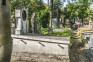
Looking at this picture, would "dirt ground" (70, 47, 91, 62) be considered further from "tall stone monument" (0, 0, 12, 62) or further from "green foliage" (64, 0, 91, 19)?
"green foliage" (64, 0, 91, 19)

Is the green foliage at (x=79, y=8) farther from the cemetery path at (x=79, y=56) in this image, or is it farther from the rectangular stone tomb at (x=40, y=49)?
the rectangular stone tomb at (x=40, y=49)

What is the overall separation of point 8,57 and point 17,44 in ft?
17.5

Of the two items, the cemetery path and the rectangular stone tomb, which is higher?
the rectangular stone tomb

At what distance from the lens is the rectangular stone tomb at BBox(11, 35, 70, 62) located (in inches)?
229

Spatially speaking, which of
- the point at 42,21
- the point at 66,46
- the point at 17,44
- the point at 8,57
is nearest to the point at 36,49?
the point at 17,44

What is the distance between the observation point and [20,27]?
25.5ft

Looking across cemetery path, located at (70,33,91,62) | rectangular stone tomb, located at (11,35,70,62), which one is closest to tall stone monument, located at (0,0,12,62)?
rectangular stone tomb, located at (11,35,70,62)

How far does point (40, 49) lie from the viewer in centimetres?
614

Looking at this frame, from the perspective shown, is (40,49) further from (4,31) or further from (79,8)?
(79,8)

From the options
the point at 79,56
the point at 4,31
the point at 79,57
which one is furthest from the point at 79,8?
the point at 4,31

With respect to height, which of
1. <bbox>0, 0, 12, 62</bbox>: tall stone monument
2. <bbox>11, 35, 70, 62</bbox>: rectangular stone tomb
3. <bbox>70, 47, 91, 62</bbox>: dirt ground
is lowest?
<bbox>70, 47, 91, 62</bbox>: dirt ground

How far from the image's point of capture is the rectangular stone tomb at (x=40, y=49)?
19.1 ft

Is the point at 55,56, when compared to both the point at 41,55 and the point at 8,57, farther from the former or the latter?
the point at 8,57

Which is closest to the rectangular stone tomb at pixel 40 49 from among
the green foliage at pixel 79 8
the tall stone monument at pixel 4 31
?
the tall stone monument at pixel 4 31
